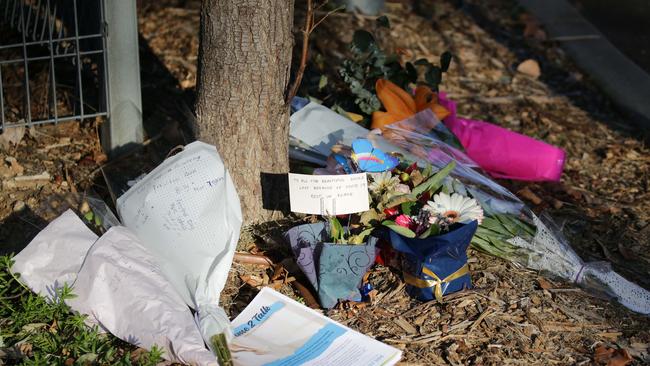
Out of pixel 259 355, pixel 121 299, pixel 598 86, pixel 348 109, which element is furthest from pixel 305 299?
pixel 598 86

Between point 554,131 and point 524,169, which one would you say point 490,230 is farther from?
point 554,131

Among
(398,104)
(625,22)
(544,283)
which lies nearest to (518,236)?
(544,283)

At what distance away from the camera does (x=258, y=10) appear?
303 centimetres

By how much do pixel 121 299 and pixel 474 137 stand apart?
6.70 ft

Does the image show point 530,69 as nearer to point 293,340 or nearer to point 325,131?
point 325,131

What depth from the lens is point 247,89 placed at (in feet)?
10.2

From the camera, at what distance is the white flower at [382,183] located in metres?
3.17

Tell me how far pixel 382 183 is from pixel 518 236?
22.6 inches

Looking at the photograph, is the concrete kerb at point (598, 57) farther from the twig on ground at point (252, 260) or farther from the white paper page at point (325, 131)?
the twig on ground at point (252, 260)

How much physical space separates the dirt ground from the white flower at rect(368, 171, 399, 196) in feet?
0.96

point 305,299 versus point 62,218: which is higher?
point 62,218

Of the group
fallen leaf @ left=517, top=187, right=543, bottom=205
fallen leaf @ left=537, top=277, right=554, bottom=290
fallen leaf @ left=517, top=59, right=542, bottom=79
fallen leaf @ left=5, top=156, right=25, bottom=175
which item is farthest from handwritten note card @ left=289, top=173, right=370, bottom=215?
fallen leaf @ left=517, top=59, right=542, bottom=79

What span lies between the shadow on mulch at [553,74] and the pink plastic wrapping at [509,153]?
900mm

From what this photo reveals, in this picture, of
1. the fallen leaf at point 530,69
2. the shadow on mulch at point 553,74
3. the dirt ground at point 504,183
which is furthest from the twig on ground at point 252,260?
the fallen leaf at point 530,69
